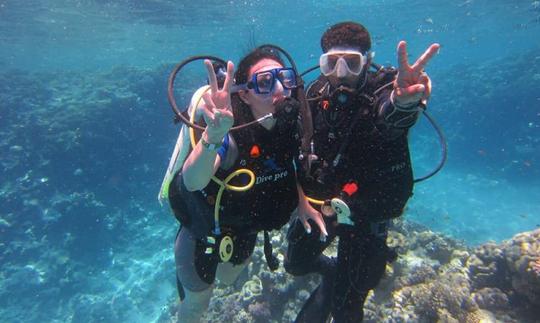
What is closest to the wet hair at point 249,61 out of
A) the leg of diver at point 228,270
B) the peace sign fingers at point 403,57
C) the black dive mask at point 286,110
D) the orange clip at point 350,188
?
the black dive mask at point 286,110

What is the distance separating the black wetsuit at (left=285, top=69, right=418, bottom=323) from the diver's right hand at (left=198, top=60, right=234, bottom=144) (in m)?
1.74

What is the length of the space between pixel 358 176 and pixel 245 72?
1944 mm

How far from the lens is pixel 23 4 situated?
25.3m

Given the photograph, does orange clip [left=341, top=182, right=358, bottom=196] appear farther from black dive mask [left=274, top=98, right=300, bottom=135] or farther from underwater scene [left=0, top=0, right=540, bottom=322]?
underwater scene [left=0, top=0, right=540, bottom=322]

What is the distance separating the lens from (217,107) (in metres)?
2.58

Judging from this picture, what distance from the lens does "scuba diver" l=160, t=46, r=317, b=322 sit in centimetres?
303

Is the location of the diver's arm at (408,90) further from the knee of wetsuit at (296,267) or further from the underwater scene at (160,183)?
the knee of wetsuit at (296,267)

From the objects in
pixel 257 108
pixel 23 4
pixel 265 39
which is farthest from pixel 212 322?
pixel 265 39

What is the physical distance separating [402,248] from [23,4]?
31594mm

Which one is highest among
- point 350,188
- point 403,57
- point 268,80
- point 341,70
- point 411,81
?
point 341,70

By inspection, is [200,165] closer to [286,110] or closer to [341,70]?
[286,110]

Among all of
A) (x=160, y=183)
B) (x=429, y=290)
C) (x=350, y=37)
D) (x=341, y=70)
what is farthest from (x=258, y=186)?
(x=160, y=183)

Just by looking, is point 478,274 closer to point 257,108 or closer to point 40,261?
point 257,108

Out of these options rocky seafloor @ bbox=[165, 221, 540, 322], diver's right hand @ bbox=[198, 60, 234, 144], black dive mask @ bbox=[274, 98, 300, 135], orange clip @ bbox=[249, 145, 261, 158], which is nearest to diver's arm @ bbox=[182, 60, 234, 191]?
diver's right hand @ bbox=[198, 60, 234, 144]
